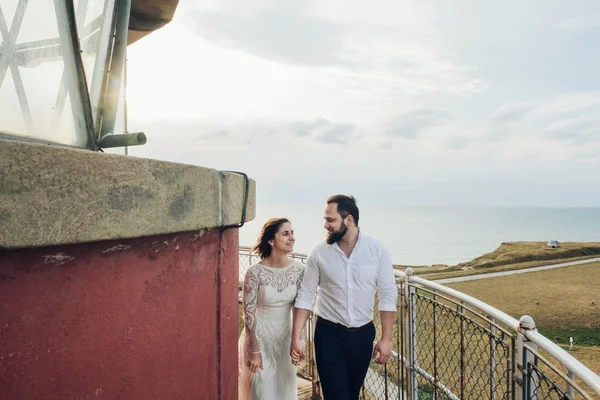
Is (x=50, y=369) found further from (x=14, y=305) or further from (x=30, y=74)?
(x=30, y=74)

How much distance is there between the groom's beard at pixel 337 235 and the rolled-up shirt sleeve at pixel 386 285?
395mm

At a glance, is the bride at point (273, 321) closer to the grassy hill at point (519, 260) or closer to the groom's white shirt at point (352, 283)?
the groom's white shirt at point (352, 283)

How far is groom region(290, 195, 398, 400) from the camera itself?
11.6 ft

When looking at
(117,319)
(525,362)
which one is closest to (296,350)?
(525,362)

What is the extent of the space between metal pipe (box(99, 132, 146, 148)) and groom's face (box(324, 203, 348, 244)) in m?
2.08

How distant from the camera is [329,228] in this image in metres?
3.69

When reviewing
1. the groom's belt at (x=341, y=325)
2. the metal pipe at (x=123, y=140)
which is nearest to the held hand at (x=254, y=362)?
the groom's belt at (x=341, y=325)

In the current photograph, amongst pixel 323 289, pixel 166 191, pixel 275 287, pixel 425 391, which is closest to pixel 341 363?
pixel 323 289

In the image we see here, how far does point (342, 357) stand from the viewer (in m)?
3.57

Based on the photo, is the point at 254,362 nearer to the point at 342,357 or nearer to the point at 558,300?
the point at 342,357

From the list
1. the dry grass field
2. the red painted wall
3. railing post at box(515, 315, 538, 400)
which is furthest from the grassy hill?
the red painted wall

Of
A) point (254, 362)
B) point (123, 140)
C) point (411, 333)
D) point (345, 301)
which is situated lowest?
point (254, 362)

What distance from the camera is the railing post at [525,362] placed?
8.71ft

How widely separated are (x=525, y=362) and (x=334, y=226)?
69.0 inches
